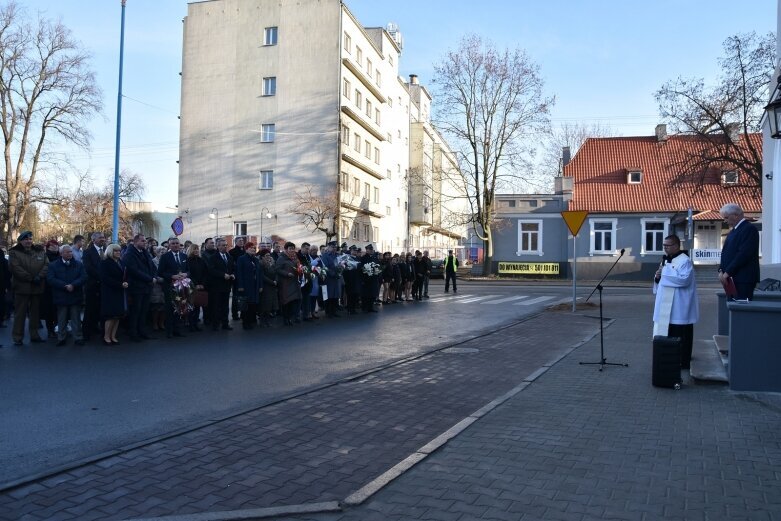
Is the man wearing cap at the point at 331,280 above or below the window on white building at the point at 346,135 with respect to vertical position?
below

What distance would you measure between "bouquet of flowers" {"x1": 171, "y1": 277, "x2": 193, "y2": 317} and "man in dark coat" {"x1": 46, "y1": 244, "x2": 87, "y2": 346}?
1682 mm

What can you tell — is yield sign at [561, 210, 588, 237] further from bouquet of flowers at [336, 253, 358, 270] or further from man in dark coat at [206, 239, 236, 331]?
man in dark coat at [206, 239, 236, 331]

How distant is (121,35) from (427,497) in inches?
1097

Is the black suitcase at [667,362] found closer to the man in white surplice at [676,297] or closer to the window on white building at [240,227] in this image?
the man in white surplice at [676,297]

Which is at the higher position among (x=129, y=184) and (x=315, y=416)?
(x=129, y=184)

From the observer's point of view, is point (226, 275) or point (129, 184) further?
point (129, 184)

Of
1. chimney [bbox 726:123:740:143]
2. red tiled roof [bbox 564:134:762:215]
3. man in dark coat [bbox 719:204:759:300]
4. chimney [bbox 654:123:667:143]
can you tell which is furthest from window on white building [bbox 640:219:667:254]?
man in dark coat [bbox 719:204:759:300]

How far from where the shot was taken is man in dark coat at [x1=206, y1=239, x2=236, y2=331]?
46.7ft

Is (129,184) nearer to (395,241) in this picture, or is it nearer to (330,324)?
(395,241)

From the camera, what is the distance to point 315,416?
7.01 metres

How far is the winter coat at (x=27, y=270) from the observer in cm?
1193

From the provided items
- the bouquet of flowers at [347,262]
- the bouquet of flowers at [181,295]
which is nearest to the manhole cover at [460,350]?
the bouquet of flowers at [181,295]

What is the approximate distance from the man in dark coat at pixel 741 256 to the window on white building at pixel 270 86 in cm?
4161

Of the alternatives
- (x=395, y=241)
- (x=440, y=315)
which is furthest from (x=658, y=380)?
(x=395, y=241)
